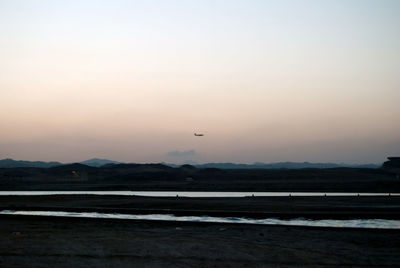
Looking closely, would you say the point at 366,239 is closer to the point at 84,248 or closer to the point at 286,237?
the point at 286,237

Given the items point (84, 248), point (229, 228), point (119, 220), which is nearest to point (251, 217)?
point (229, 228)

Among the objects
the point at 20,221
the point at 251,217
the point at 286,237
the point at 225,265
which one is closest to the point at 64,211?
the point at 20,221

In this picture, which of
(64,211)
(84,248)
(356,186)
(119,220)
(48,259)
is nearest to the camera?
(48,259)

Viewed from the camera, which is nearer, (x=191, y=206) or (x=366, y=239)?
(x=366, y=239)

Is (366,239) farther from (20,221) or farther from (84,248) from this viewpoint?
(20,221)

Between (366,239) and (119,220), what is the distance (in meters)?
12.2

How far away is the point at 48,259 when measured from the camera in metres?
14.4

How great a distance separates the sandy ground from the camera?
14.1 m

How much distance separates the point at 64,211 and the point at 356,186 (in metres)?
52.5

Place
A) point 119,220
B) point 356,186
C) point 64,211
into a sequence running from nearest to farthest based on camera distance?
point 119,220, point 64,211, point 356,186

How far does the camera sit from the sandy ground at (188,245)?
14094mm

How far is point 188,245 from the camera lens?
16922 millimetres

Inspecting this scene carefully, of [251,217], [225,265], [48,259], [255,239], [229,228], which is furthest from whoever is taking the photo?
[251,217]

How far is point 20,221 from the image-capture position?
24.5 metres
